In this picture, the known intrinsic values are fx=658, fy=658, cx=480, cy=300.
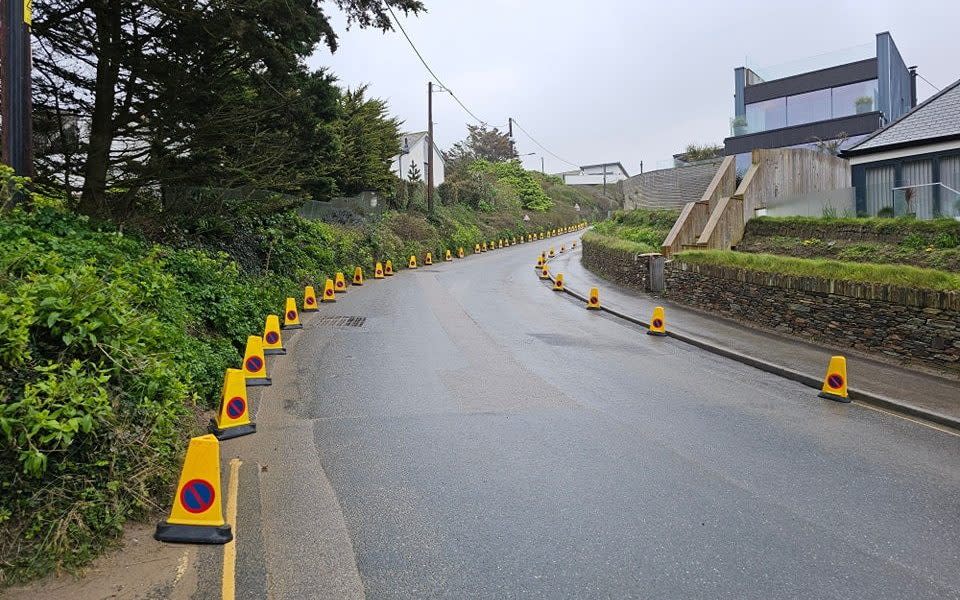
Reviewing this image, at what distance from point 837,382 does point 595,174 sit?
99282 mm

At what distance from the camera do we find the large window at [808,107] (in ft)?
120

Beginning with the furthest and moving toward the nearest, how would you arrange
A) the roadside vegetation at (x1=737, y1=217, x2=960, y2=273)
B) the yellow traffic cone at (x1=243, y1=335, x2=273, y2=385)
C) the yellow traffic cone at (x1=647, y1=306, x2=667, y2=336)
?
the yellow traffic cone at (x1=647, y1=306, x2=667, y2=336) → the roadside vegetation at (x1=737, y1=217, x2=960, y2=273) → the yellow traffic cone at (x1=243, y1=335, x2=273, y2=385)

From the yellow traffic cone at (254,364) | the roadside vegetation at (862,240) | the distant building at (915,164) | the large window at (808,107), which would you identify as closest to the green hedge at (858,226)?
the roadside vegetation at (862,240)

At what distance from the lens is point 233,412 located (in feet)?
22.0

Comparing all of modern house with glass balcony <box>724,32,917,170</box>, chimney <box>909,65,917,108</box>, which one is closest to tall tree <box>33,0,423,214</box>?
modern house with glass balcony <box>724,32,917,170</box>

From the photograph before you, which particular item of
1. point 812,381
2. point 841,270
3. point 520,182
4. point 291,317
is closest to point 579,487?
point 812,381

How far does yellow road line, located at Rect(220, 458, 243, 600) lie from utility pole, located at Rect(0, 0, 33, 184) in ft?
13.2

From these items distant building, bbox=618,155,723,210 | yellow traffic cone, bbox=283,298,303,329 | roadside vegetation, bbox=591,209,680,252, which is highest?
distant building, bbox=618,155,723,210

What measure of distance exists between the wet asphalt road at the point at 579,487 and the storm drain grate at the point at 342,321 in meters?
3.48

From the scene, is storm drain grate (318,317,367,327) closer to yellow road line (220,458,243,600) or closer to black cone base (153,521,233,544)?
yellow road line (220,458,243,600)

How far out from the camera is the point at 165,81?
31.2 ft

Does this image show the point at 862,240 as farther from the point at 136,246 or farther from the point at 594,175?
the point at 594,175

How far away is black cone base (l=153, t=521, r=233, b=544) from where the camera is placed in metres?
4.36

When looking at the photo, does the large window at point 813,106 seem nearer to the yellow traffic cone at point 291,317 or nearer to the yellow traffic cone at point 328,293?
the yellow traffic cone at point 328,293
